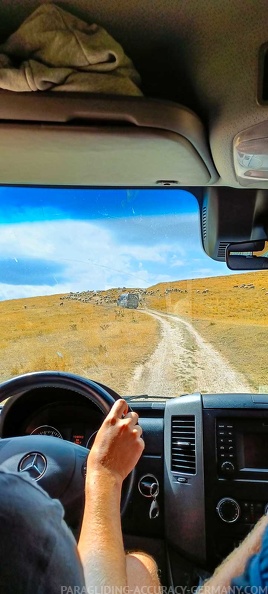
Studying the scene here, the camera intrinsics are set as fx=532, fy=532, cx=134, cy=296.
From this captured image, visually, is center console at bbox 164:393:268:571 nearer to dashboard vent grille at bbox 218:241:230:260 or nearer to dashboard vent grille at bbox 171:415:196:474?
dashboard vent grille at bbox 171:415:196:474

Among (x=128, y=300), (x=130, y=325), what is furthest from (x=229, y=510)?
(x=128, y=300)

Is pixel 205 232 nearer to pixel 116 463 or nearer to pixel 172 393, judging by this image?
pixel 172 393

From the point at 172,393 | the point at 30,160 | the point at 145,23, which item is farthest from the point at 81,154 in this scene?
the point at 172,393

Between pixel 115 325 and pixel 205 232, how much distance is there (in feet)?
2.34

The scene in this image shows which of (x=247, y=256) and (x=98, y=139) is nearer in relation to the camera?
(x=98, y=139)

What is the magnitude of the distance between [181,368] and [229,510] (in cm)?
77

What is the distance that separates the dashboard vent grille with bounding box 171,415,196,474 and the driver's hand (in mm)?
658

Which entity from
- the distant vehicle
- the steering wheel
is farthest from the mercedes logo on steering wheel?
the distant vehicle

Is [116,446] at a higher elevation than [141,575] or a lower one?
higher

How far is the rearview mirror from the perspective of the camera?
2.58 m

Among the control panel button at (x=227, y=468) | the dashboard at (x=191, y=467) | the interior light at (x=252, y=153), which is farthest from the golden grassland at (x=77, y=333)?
the interior light at (x=252, y=153)

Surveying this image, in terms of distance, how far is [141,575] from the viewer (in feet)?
7.03

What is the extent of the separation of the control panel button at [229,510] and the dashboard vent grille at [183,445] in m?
0.20

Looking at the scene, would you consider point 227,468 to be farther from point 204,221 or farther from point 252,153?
point 252,153
